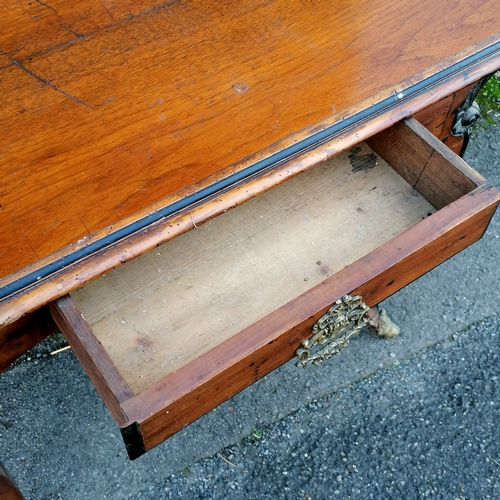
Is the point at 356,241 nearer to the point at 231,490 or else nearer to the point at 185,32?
the point at 185,32

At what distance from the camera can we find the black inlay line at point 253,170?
75cm

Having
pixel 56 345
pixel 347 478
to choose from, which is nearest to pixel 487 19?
pixel 347 478

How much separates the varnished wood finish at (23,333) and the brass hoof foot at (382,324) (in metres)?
0.73

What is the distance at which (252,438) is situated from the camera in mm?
1259

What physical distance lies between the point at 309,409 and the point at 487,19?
2.77 ft

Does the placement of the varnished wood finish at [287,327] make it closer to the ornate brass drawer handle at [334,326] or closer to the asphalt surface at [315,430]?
the ornate brass drawer handle at [334,326]

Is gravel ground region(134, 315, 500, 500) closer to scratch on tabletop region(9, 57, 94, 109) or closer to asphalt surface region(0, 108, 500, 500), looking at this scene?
asphalt surface region(0, 108, 500, 500)

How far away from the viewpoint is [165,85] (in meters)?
0.94

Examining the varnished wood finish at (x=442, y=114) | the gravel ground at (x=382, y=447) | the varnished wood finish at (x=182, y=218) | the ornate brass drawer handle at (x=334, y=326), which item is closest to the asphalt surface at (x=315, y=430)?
the gravel ground at (x=382, y=447)

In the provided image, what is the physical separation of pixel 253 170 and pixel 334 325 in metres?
0.25

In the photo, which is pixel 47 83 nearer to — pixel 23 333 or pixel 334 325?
pixel 23 333

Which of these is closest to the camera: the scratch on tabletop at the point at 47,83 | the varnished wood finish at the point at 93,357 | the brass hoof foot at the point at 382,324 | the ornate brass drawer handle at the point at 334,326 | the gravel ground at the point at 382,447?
the varnished wood finish at the point at 93,357

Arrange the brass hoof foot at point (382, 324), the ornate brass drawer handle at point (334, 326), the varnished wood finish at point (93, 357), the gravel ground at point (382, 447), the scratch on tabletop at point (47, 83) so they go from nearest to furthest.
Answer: the varnished wood finish at point (93, 357)
the ornate brass drawer handle at point (334, 326)
the scratch on tabletop at point (47, 83)
the gravel ground at point (382, 447)
the brass hoof foot at point (382, 324)

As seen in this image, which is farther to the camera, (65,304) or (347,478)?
(347,478)
